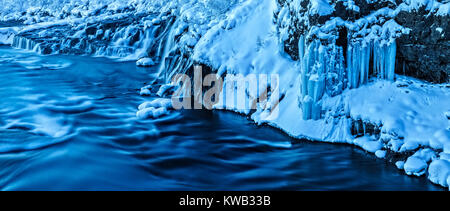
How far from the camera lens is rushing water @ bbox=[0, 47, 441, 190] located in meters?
5.52

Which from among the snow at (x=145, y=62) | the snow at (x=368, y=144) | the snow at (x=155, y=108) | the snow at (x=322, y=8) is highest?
the snow at (x=322, y=8)

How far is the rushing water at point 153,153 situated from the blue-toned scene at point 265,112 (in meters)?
0.03

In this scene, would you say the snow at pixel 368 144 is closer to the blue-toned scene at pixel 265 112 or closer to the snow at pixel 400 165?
the blue-toned scene at pixel 265 112

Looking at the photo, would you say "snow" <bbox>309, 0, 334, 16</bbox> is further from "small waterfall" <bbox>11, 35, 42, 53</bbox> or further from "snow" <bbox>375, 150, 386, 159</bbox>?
"small waterfall" <bbox>11, 35, 42, 53</bbox>

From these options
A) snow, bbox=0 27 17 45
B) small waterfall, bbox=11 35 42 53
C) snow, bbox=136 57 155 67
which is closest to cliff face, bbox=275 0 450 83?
snow, bbox=136 57 155 67

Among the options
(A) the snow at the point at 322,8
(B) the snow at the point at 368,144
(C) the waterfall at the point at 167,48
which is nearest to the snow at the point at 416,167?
(B) the snow at the point at 368,144

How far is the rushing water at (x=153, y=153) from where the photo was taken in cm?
552

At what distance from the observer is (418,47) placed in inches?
261

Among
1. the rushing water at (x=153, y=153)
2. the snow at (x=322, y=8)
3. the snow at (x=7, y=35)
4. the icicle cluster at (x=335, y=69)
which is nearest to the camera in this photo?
the rushing water at (x=153, y=153)

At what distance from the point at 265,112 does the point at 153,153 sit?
2598 mm

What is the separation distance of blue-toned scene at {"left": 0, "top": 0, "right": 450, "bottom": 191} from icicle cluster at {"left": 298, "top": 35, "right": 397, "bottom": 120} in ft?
0.06

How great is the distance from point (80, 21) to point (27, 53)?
3.20 m
